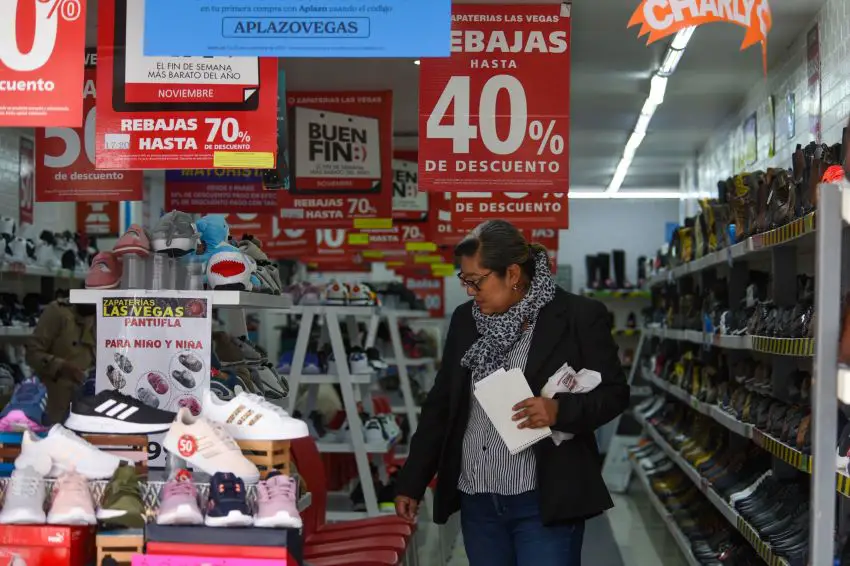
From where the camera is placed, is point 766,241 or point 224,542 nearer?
point 224,542

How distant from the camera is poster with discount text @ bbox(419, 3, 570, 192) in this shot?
19.5ft

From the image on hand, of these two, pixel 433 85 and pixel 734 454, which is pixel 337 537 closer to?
pixel 433 85

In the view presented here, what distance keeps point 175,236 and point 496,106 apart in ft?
7.86

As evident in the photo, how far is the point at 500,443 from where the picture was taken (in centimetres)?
346

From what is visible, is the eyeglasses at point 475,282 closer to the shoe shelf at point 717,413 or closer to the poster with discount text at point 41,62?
the poster with discount text at point 41,62

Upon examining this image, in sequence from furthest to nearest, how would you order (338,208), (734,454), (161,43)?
(338,208) → (734,454) → (161,43)

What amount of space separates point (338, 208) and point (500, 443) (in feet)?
19.5

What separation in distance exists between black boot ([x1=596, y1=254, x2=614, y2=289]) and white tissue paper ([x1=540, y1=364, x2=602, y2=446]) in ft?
47.1

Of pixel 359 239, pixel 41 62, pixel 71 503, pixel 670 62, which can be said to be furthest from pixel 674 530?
pixel 359 239

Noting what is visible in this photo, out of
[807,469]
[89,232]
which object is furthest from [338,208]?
[807,469]

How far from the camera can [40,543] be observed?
277cm

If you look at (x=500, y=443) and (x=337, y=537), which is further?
(x=337, y=537)

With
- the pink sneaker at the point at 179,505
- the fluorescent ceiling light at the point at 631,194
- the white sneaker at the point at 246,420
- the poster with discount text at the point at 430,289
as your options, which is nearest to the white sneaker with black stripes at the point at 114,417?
the white sneaker at the point at 246,420

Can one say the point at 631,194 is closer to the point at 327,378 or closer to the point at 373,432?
the point at 373,432
